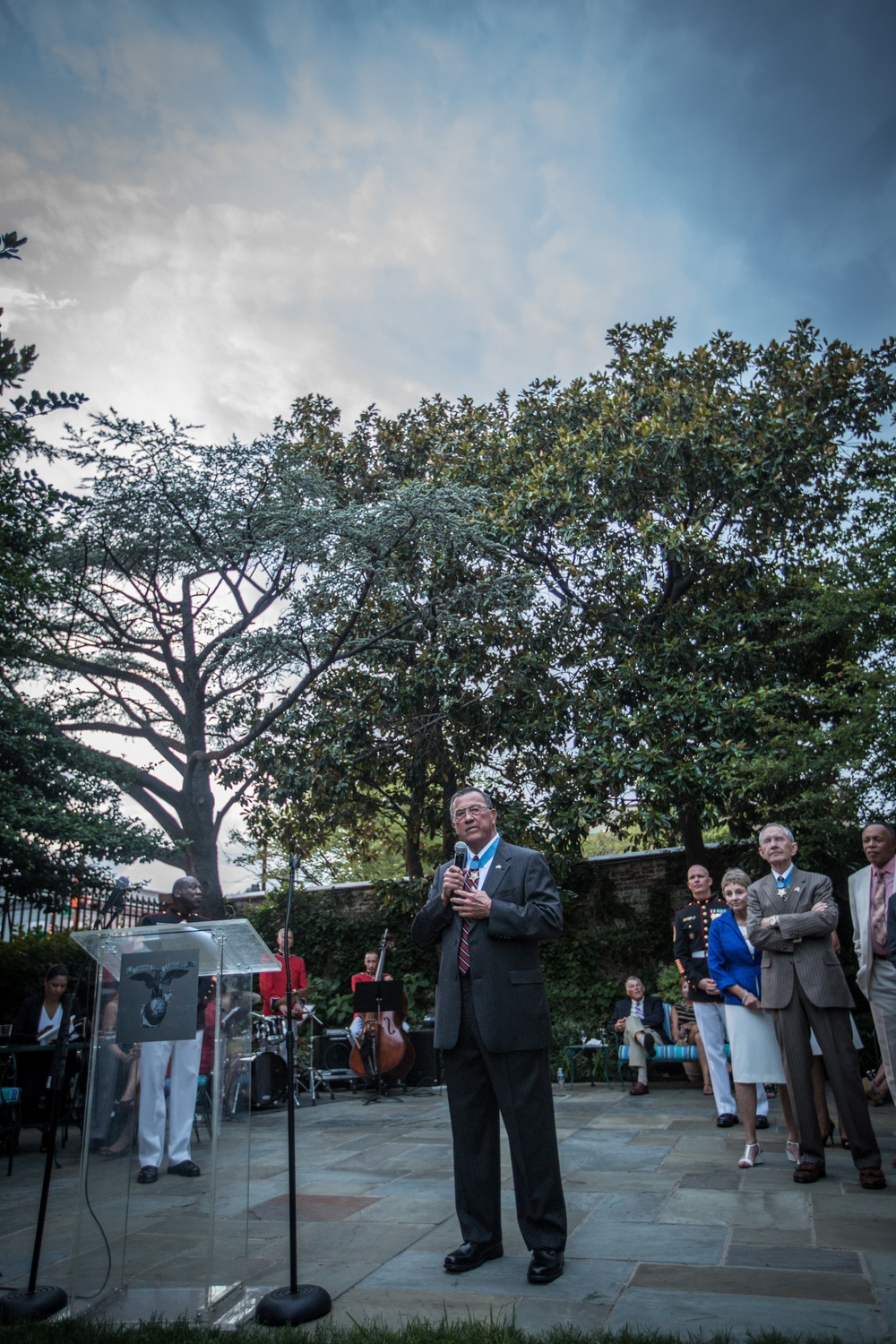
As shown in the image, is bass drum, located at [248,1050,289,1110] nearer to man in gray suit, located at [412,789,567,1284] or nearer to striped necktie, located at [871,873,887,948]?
man in gray suit, located at [412,789,567,1284]

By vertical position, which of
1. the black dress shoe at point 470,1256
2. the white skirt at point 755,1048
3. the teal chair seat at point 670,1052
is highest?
the white skirt at point 755,1048

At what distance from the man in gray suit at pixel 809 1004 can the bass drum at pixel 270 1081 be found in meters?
4.26

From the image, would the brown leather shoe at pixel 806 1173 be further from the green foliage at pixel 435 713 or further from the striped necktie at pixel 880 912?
the green foliage at pixel 435 713

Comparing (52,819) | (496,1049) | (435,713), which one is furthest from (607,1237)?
(435,713)

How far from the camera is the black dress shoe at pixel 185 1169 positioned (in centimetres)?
306

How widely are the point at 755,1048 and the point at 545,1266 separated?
2.44 m

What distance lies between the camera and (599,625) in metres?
12.1

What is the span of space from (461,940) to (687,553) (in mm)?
8278

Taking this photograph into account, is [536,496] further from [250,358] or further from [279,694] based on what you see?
[279,694]

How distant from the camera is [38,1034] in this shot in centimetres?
760

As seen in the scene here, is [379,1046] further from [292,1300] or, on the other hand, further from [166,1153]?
[292,1300]

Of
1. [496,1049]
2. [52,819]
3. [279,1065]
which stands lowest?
[279,1065]

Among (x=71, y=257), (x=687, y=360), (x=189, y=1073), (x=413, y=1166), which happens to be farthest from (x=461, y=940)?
(x=687, y=360)

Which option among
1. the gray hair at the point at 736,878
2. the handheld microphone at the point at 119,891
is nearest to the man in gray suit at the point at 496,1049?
the handheld microphone at the point at 119,891
